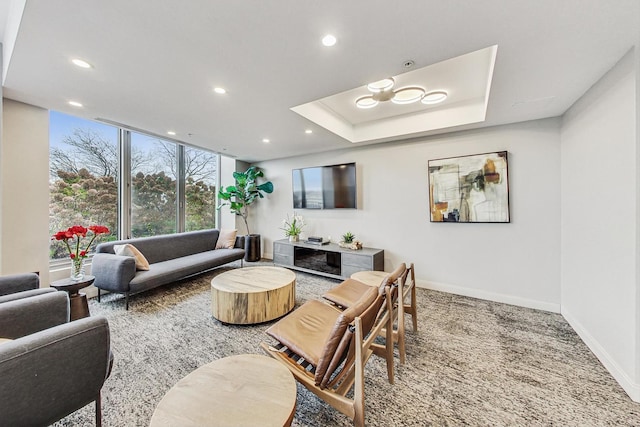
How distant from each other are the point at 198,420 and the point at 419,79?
11.1 ft

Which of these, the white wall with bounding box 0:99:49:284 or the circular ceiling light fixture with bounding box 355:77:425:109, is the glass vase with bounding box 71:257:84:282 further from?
the circular ceiling light fixture with bounding box 355:77:425:109

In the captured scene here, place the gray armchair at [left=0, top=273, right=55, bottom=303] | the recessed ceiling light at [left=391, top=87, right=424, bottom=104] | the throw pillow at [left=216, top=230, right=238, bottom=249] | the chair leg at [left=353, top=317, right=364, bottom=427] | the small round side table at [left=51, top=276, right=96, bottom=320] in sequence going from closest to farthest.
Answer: the chair leg at [left=353, top=317, right=364, bottom=427] < the gray armchair at [left=0, top=273, right=55, bottom=303] < the small round side table at [left=51, top=276, right=96, bottom=320] < the recessed ceiling light at [left=391, top=87, right=424, bottom=104] < the throw pillow at [left=216, top=230, right=238, bottom=249]

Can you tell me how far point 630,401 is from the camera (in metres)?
1.66

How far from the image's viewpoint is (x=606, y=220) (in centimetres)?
207

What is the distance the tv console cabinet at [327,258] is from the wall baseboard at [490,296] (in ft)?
2.83

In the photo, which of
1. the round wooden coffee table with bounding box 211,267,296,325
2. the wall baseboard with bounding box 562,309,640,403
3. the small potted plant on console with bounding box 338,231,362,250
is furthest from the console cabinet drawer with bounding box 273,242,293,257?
the wall baseboard with bounding box 562,309,640,403

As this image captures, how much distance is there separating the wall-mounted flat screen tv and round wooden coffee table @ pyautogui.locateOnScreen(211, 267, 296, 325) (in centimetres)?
209

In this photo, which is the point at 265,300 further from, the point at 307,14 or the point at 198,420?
the point at 307,14

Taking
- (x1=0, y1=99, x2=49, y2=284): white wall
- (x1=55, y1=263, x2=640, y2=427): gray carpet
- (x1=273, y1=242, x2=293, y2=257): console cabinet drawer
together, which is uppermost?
(x1=0, y1=99, x2=49, y2=284): white wall

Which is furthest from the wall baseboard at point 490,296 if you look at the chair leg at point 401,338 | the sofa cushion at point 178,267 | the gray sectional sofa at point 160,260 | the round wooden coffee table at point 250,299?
the gray sectional sofa at point 160,260

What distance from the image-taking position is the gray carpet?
154 centimetres

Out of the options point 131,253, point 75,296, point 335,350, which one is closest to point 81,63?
point 75,296

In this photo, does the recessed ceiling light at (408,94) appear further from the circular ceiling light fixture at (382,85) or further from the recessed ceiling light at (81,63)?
the recessed ceiling light at (81,63)

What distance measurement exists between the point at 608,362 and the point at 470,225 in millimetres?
1883
